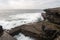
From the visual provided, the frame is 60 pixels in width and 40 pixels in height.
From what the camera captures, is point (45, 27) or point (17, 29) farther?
point (17, 29)

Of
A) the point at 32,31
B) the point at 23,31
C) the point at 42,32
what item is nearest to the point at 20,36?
the point at 23,31

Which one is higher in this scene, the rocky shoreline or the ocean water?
the rocky shoreline

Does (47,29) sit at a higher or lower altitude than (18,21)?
higher

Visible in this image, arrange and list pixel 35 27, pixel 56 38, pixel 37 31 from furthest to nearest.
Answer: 1. pixel 35 27
2. pixel 37 31
3. pixel 56 38

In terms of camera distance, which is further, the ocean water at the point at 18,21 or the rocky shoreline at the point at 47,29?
the ocean water at the point at 18,21

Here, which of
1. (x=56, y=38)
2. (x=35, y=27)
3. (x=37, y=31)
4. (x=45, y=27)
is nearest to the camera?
(x=56, y=38)

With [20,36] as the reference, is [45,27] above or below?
above

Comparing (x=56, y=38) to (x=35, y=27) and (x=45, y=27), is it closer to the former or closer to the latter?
(x=45, y=27)

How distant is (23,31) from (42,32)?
1.26 meters

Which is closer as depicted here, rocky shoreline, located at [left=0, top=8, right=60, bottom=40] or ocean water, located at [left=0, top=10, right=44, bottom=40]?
rocky shoreline, located at [left=0, top=8, right=60, bottom=40]

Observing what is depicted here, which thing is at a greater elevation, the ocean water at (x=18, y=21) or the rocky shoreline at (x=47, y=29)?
the rocky shoreline at (x=47, y=29)

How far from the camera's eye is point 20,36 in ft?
24.7

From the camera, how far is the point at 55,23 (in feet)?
23.2

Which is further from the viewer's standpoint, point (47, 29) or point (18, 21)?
point (18, 21)
